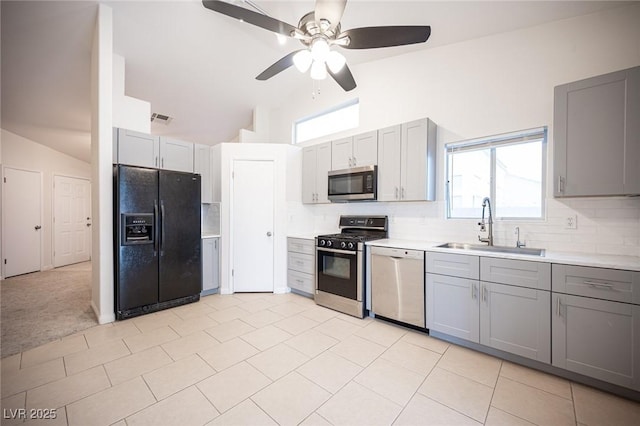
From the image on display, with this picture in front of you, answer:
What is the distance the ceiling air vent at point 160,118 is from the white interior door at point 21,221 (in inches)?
107

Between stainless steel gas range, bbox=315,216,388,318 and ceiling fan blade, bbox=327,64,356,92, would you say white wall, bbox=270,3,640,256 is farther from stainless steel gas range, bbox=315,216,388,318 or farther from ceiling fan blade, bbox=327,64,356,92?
ceiling fan blade, bbox=327,64,356,92

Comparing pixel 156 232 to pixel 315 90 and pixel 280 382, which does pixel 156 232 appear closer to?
pixel 280 382

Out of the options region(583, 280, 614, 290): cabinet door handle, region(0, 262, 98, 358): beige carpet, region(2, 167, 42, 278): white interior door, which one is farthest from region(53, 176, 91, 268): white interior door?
region(583, 280, 614, 290): cabinet door handle

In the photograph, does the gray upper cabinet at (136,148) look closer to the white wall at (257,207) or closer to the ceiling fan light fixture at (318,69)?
the white wall at (257,207)

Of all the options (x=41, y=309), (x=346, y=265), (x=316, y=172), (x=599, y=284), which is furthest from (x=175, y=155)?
(x=599, y=284)

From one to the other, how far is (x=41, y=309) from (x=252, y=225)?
2.79 meters

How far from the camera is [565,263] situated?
189 cm

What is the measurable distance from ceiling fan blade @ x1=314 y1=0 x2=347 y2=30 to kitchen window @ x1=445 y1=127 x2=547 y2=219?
1978 mm

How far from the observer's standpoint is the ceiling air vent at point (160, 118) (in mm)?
5179

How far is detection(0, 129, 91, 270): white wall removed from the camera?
4.92m

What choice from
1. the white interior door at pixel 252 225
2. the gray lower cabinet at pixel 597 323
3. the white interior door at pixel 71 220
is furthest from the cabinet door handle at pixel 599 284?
the white interior door at pixel 71 220

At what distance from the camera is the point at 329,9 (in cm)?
175

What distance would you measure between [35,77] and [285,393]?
5.08m

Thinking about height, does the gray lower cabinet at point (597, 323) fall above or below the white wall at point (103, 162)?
below
